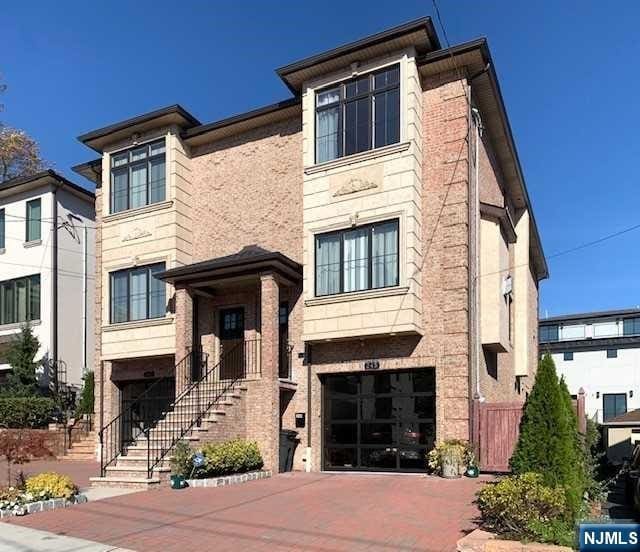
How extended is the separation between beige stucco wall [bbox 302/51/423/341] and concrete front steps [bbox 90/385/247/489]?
2644 mm

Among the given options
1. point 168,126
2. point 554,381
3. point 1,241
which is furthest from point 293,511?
point 1,241

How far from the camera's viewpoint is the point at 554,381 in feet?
30.2

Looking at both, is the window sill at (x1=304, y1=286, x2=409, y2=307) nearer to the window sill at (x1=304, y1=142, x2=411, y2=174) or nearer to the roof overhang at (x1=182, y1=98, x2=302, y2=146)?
the window sill at (x1=304, y1=142, x2=411, y2=174)

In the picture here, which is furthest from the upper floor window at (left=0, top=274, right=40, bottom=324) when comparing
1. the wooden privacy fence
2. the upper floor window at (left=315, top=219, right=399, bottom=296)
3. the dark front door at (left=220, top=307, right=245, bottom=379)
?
the wooden privacy fence

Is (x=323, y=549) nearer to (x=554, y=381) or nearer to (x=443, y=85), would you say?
(x=554, y=381)

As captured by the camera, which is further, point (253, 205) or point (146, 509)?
point (253, 205)

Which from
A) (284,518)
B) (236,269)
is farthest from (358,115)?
(284,518)

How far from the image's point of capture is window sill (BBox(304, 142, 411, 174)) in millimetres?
15484

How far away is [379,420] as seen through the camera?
15.8 meters

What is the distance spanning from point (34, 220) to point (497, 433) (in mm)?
20327

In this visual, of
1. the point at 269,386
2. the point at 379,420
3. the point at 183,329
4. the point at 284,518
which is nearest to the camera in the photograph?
the point at 284,518

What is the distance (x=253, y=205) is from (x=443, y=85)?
6081mm

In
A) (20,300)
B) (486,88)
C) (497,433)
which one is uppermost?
(486,88)

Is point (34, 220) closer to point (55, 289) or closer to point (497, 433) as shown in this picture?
point (55, 289)
